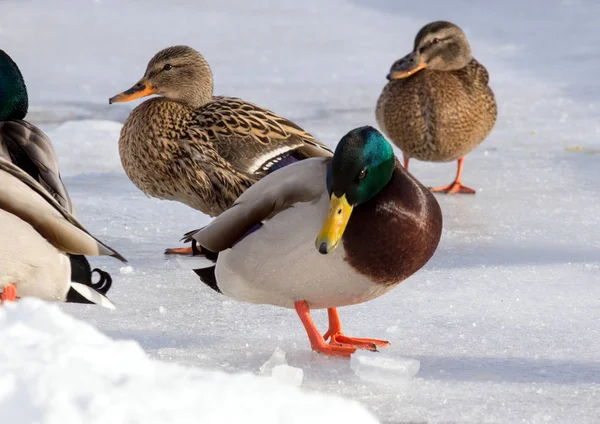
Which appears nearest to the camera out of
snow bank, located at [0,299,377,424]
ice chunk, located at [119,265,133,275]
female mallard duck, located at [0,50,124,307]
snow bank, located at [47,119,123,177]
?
snow bank, located at [0,299,377,424]

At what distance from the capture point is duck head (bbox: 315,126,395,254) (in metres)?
2.90

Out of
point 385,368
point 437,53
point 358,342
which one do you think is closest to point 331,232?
point 385,368

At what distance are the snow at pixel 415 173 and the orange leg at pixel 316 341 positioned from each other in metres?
0.04

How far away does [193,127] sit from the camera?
453 centimetres

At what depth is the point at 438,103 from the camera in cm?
614

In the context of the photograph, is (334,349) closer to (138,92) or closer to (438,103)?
(138,92)

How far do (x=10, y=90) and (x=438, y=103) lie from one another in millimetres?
2578

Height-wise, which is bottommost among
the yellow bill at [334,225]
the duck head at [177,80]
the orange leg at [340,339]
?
the orange leg at [340,339]

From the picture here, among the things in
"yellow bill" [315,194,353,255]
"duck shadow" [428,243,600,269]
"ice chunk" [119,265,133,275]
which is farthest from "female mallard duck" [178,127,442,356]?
"duck shadow" [428,243,600,269]

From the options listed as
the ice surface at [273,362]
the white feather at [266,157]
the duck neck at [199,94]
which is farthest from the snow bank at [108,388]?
the duck neck at [199,94]

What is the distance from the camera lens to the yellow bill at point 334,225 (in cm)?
287

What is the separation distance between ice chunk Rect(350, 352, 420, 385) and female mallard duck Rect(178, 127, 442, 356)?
8.3 inches

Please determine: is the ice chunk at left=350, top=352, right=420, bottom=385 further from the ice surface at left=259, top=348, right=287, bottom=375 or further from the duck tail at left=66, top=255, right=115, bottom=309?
the duck tail at left=66, top=255, right=115, bottom=309

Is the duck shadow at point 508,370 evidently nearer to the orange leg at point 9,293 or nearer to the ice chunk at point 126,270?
the orange leg at point 9,293
